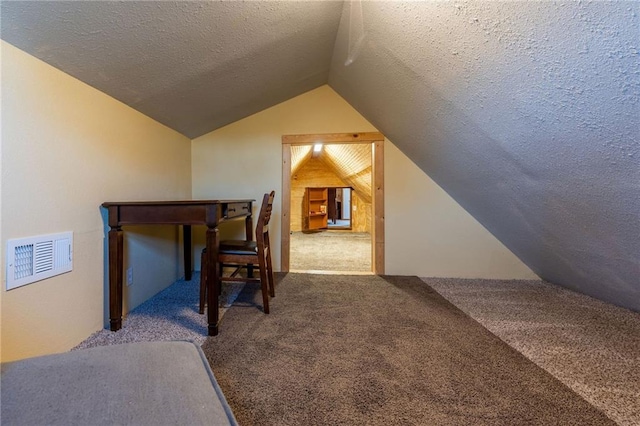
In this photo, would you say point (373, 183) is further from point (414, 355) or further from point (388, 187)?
point (414, 355)

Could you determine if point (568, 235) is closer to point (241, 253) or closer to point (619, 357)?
point (619, 357)

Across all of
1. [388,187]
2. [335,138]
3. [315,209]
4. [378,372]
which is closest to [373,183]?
[388,187]

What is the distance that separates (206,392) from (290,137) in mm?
2386

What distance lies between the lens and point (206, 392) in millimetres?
575

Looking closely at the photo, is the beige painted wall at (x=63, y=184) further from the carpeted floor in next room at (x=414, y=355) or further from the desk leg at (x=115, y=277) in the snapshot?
the carpeted floor in next room at (x=414, y=355)

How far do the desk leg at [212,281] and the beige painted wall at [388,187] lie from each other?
1244mm

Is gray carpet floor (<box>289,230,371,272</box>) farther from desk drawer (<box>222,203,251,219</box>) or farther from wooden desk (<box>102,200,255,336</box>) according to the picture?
wooden desk (<box>102,200,255,336</box>)

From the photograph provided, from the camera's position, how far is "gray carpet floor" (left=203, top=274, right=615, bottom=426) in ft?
2.80

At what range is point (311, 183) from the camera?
7.07 metres

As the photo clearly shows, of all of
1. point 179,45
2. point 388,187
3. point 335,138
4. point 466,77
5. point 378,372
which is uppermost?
point 179,45

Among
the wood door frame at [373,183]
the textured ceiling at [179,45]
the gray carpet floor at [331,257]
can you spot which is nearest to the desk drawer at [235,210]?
the wood door frame at [373,183]

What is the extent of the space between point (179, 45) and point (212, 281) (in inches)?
50.3

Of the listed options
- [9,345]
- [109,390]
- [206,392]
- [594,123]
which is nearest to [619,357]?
[594,123]

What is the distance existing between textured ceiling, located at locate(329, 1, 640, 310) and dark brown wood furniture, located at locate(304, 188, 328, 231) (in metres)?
5.30
